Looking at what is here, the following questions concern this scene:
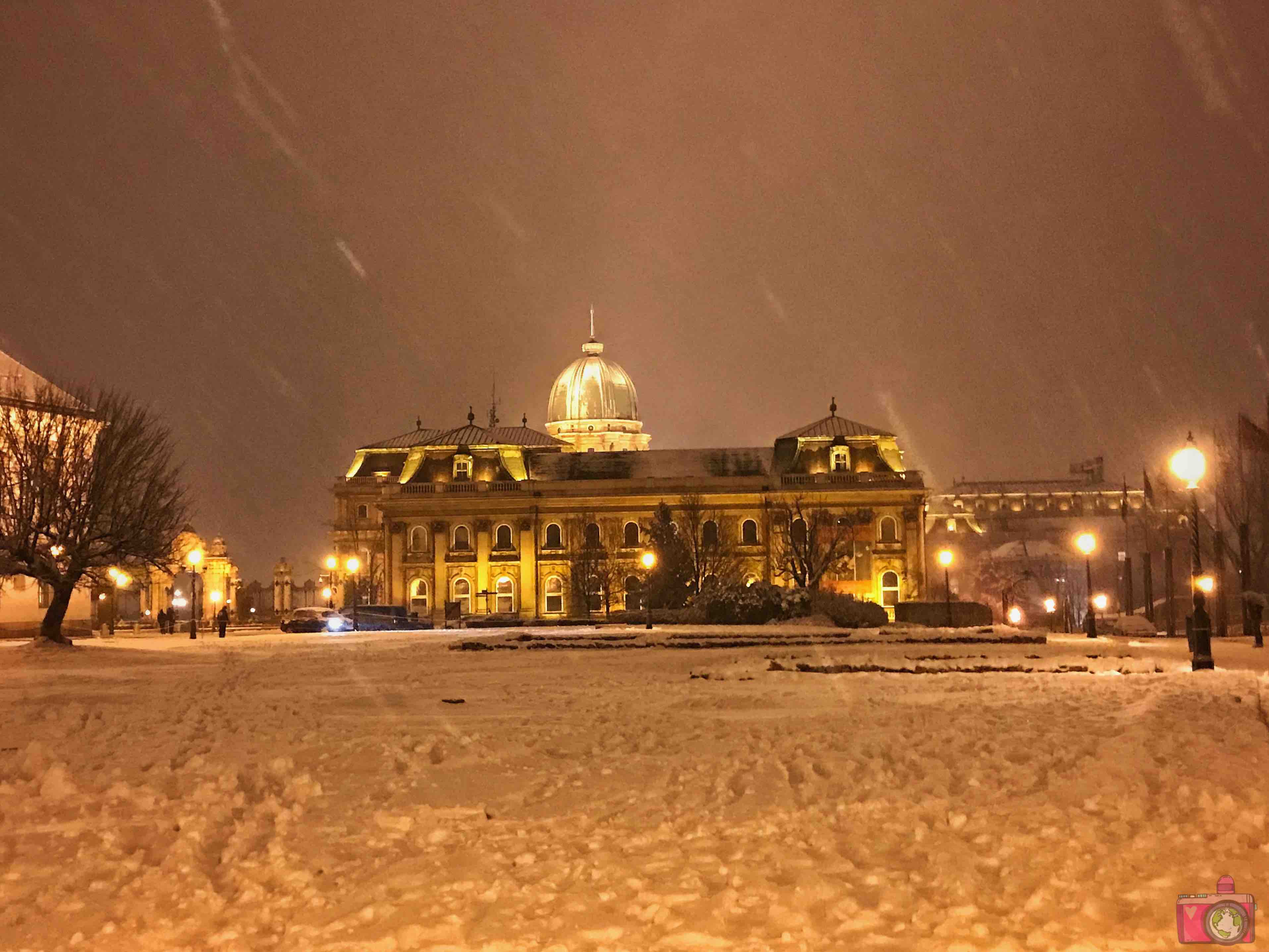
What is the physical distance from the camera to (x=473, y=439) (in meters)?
111

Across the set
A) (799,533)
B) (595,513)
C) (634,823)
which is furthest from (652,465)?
(634,823)

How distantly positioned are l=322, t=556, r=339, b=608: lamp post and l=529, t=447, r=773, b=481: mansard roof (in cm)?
1586

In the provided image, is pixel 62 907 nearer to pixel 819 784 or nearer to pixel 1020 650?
pixel 819 784

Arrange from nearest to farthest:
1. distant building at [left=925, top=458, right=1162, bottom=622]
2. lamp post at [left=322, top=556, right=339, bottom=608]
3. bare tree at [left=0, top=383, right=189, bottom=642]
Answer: bare tree at [left=0, top=383, right=189, bottom=642] < lamp post at [left=322, top=556, right=339, bottom=608] < distant building at [left=925, top=458, right=1162, bottom=622]

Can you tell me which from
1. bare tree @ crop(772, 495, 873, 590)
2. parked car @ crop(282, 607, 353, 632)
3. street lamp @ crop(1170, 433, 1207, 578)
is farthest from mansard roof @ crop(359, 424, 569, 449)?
street lamp @ crop(1170, 433, 1207, 578)

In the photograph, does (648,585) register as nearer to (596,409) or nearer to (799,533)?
(799,533)

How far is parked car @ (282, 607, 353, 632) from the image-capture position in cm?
6006

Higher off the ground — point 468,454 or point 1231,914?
point 468,454

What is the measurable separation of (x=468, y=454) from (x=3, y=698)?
87.3m

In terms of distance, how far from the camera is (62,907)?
8008 millimetres

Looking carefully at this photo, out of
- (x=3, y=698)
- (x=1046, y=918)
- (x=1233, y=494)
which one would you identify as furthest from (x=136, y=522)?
(x=1233, y=494)

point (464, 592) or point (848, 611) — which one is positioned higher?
point (464, 592)

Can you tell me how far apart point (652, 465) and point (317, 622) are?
A: 2086 inches

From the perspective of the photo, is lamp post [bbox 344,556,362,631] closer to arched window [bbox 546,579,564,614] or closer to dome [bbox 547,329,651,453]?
arched window [bbox 546,579,564,614]
